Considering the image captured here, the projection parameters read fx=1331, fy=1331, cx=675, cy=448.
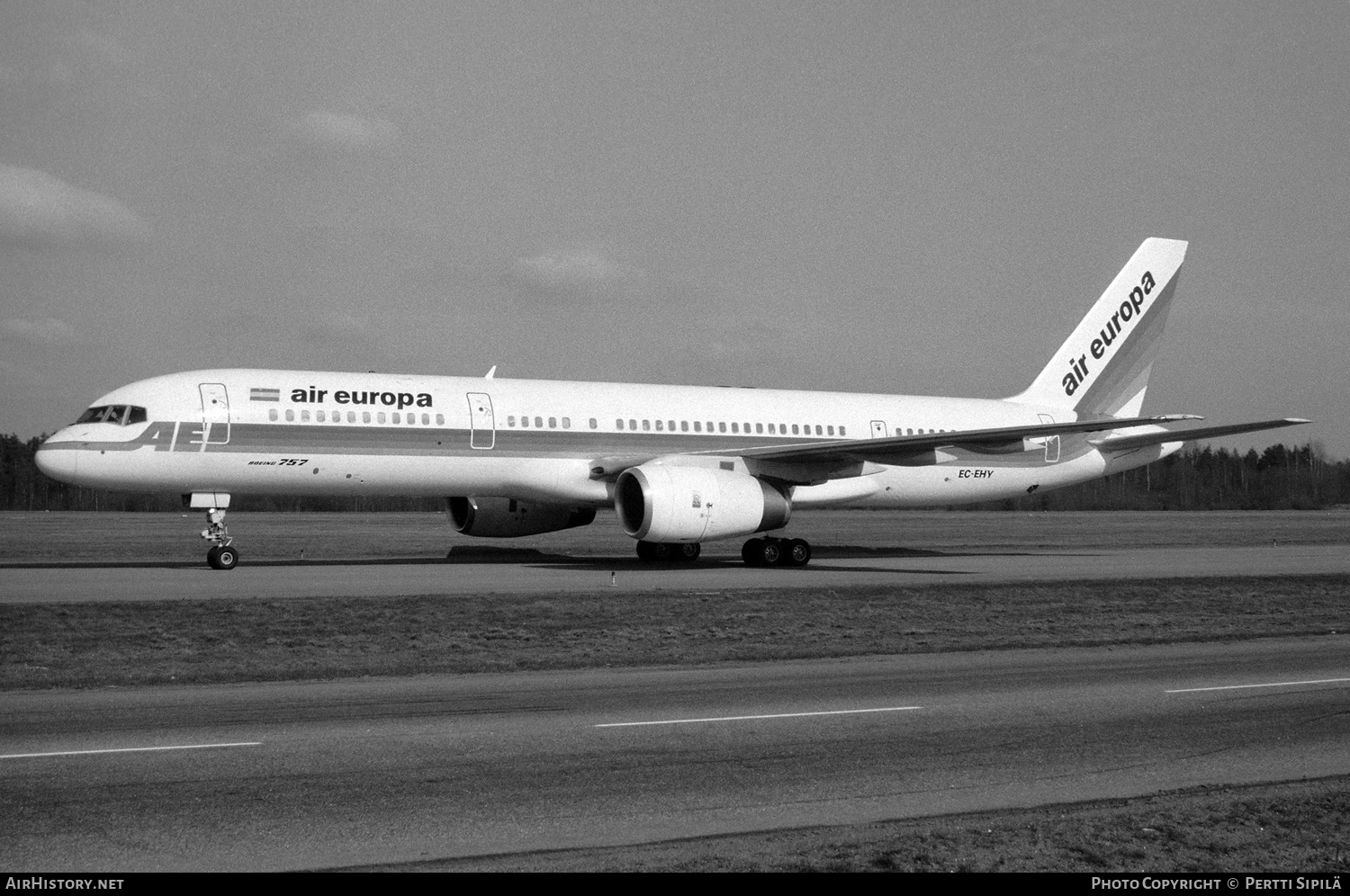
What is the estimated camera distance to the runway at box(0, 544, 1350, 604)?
22062 millimetres

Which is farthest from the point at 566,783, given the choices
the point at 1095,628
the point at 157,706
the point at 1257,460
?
the point at 1257,460

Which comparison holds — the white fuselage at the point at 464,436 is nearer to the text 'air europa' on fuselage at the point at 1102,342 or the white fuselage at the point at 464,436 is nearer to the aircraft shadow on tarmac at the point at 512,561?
the aircraft shadow on tarmac at the point at 512,561

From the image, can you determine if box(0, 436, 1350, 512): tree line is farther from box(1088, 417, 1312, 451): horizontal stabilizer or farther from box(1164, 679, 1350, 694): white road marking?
box(1164, 679, 1350, 694): white road marking

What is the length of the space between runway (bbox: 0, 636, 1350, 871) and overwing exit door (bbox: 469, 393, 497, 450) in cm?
1525

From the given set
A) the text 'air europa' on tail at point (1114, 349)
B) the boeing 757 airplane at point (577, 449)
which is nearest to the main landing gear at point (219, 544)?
the boeing 757 airplane at point (577, 449)


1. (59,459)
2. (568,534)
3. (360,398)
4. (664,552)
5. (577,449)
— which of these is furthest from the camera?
(568,534)

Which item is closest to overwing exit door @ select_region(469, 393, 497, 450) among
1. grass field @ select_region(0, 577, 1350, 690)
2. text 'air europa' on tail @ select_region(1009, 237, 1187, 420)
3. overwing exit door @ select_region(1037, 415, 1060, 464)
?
grass field @ select_region(0, 577, 1350, 690)

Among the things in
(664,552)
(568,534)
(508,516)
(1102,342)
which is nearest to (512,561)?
(508,516)

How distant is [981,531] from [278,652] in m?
38.5

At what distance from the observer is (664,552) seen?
32906mm

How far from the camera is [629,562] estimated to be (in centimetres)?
3200

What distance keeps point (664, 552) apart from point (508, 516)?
13.0ft

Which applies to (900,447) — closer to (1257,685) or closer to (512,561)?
(512,561)

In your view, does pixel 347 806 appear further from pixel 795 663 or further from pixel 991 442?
pixel 991 442
